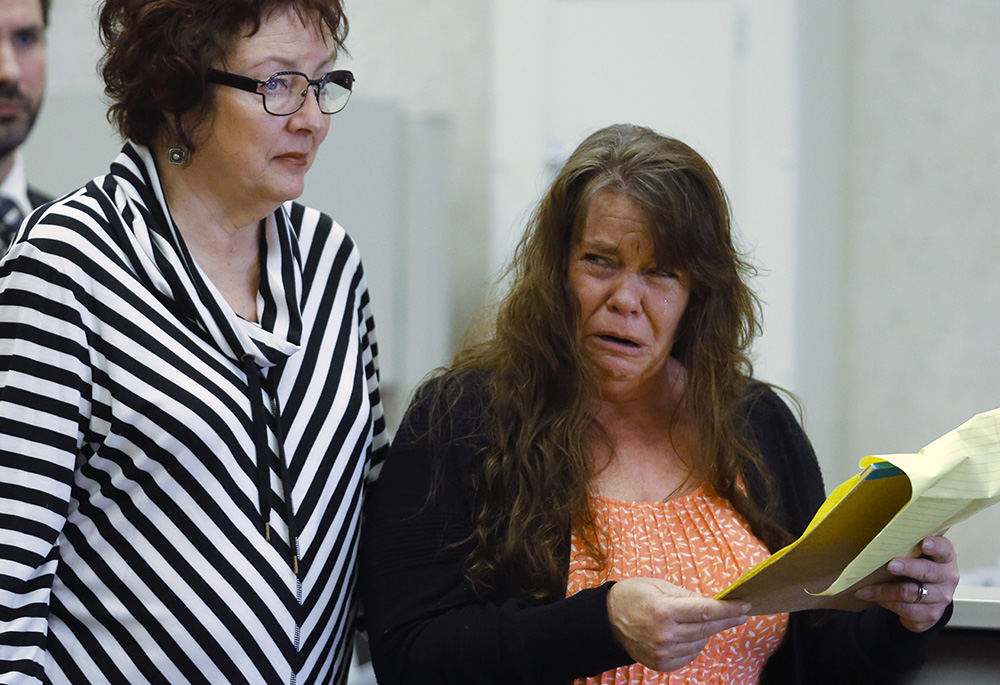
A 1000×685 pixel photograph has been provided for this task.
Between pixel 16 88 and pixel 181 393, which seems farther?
pixel 16 88

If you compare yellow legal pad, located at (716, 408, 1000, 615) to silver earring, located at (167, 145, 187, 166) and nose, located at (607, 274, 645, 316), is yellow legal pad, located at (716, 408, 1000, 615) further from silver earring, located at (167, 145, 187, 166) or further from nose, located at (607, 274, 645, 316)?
silver earring, located at (167, 145, 187, 166)

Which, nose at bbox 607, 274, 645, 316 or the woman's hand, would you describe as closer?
the woman's hand

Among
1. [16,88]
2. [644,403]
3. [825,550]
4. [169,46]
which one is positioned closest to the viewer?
[825,550]

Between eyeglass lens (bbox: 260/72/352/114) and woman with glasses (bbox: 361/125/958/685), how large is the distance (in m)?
0.31

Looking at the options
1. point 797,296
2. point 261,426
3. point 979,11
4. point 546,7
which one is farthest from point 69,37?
point 261,426

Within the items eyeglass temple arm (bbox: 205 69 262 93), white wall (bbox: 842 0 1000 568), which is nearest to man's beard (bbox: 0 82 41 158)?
eyeglass temple arm (bbox: 205 69 262 93)

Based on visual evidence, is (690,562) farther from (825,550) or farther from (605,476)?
(825,550)

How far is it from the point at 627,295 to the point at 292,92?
0.46 m

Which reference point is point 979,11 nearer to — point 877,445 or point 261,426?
point 877,445

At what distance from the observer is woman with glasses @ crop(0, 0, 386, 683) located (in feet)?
3.73

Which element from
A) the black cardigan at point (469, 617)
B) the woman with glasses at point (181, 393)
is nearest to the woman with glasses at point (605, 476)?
the black cardigan at point (469, 617)

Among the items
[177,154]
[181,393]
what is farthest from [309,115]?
[181,393]

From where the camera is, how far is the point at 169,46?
1.22 m

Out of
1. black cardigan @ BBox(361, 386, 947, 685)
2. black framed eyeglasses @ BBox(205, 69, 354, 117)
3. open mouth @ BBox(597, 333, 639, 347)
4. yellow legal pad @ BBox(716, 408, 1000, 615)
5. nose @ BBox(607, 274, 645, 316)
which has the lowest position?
black cardigan @ BBox(361, 386, 947, 685)
